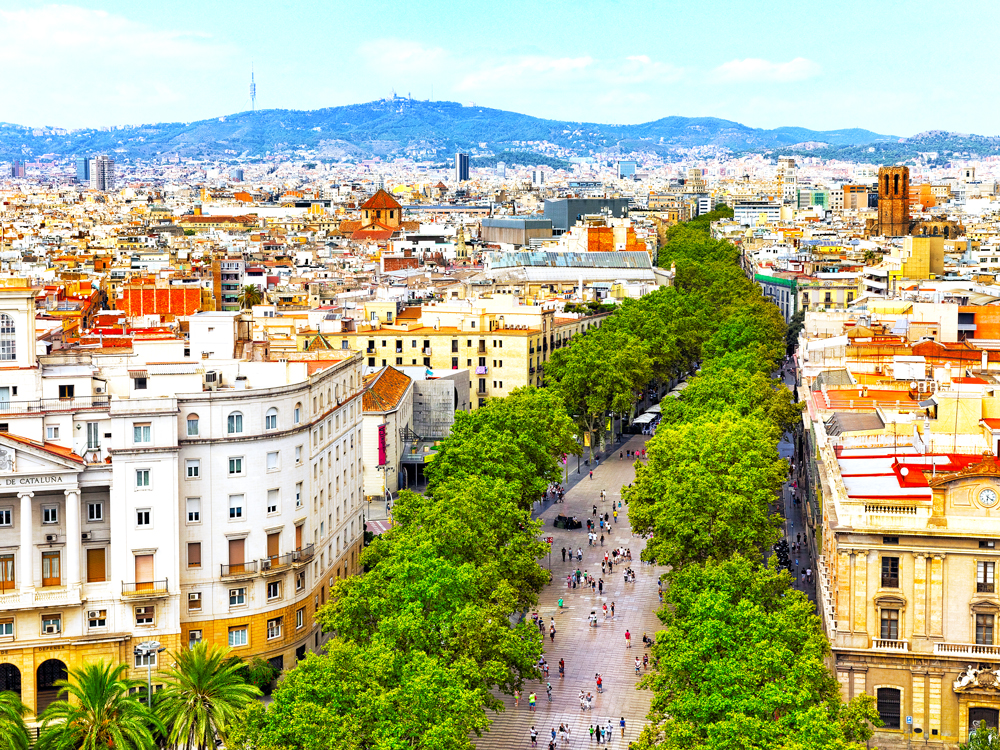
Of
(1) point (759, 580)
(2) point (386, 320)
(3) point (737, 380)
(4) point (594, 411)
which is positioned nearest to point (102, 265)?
(2) point (386, 320)

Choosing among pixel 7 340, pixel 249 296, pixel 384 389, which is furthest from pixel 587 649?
pixel 249 296

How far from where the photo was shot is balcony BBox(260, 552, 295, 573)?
6041 cm

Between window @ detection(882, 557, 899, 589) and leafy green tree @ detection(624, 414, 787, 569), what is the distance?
435 inches

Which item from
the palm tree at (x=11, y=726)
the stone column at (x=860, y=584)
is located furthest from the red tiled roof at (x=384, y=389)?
the stone column at (x=860, y=584)

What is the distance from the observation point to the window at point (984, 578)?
48.9 m

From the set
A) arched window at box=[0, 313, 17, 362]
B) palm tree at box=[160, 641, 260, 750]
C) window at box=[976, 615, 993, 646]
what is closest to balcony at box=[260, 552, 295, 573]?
palm tree at box=[160, 641, 260, 750]

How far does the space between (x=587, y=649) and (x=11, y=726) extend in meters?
27.1

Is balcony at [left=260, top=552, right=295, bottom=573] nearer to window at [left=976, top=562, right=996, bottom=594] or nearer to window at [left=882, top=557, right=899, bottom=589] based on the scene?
window at [left=882, top=557, right=899, bottom=589]

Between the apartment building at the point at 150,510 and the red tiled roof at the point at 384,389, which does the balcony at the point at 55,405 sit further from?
the red tiled roof at the point at 384,389

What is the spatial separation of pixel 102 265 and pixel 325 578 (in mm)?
141760

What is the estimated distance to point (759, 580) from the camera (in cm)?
5062

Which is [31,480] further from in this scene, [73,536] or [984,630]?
[984,630]

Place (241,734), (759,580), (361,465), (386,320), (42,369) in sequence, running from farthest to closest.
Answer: (386,320), (361,465), (42,369), (759,580), (241,734)

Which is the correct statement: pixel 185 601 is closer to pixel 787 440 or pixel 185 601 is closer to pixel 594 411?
pixel 594 411
